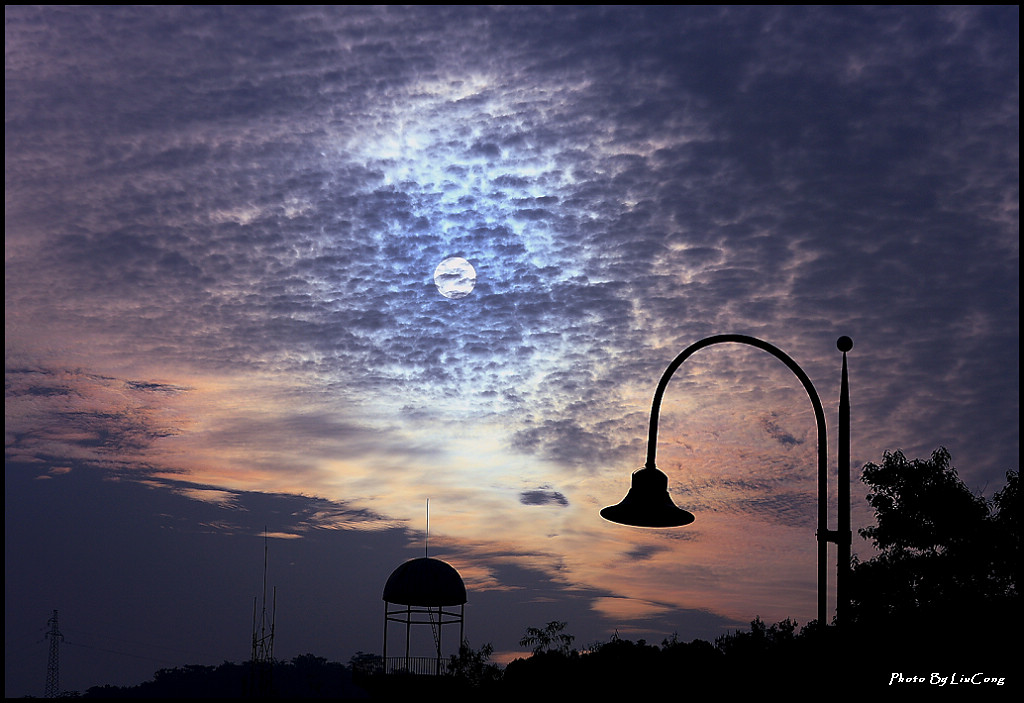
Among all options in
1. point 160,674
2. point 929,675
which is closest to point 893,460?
point 929,675

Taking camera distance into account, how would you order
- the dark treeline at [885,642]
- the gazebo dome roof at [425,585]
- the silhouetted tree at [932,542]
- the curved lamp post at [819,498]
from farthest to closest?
the gazebo dome roof at [425,585], the silhouetted tree at [932,542], the dark treeline at [885,642], the curved lamp post at [819,498]

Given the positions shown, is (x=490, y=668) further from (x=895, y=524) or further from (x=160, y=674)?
(x=160, y=674)

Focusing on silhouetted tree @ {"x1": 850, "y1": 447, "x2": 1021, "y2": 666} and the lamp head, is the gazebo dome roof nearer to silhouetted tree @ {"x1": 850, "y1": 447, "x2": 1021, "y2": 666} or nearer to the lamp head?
silhouetted tree @ {"x1": 850, "y1": 447, "x2": 1021, "y2": 666}

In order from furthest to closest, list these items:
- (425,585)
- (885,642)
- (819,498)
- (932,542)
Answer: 1. (425,585)
2. (932,542)
3. (885,642)
4. (819,498)

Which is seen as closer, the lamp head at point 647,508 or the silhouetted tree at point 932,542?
the lamp head at point 647,508

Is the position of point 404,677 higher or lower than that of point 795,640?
lower

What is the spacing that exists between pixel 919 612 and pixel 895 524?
21.3ft

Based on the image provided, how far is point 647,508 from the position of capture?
1230cm

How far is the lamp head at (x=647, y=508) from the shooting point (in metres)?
12.3

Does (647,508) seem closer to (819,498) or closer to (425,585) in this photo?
(819,498)

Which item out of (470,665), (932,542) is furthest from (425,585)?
(932,542)

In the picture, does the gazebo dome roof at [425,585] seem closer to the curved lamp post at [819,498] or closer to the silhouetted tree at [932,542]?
the silhouetted tree at [932,542]

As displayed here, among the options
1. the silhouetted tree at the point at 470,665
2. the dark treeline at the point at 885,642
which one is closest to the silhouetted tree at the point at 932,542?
the dark treeline at the point at 885,642

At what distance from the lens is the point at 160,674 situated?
602 ft
